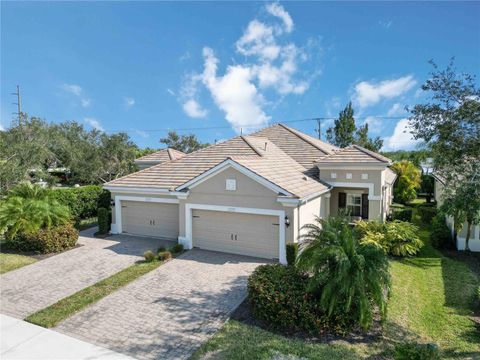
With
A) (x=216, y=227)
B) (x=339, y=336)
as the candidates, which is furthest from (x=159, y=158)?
(x=339, y=336)

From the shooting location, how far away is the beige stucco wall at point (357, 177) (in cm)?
1636

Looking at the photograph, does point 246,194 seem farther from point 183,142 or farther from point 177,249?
point 183,142

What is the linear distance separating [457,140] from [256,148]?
10.7 metres

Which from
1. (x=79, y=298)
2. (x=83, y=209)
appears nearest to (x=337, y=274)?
(x=79, y=298)

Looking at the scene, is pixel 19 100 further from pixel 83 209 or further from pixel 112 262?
pixel 112 262

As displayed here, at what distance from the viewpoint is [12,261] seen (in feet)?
42.5

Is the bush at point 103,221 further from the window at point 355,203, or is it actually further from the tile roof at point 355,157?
the window at point 355,203

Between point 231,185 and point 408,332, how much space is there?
8.43 meters

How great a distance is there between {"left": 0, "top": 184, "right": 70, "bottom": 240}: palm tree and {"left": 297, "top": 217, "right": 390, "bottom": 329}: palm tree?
13168 mm

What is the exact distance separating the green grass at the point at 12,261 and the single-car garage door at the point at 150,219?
505 cm

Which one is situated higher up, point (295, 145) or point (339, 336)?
point (295, 145)

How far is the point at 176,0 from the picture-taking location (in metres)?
12.7

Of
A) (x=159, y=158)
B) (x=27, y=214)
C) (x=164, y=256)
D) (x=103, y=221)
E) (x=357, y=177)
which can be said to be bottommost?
(x=164, y=256)

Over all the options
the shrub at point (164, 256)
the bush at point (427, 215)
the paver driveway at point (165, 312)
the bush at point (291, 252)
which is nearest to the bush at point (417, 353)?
the paver driveway at point (165, 312)
